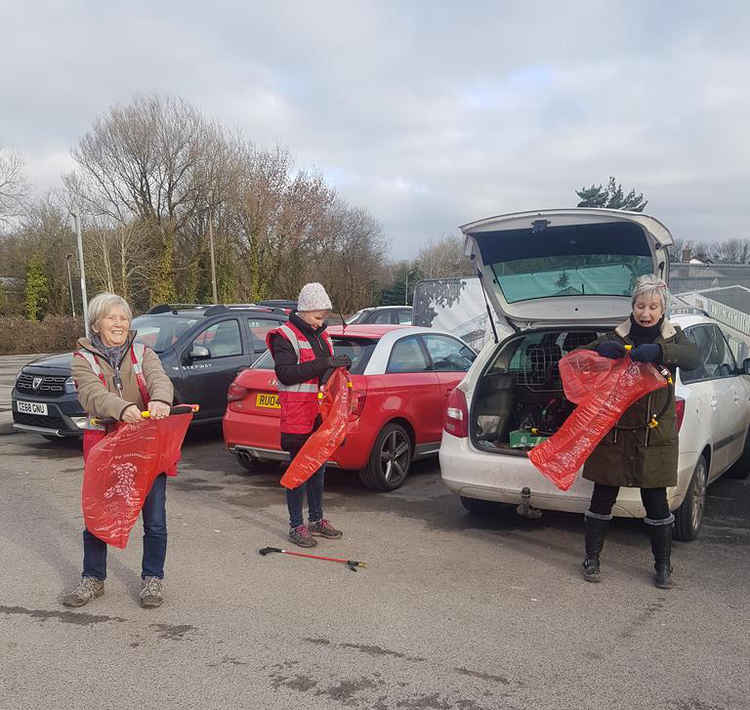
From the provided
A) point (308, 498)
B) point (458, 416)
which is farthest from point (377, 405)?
point (308, 498)

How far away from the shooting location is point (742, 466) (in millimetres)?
7145

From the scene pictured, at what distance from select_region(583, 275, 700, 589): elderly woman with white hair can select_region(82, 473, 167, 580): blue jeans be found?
2.62 meters

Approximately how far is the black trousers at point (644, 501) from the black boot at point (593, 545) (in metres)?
0.07

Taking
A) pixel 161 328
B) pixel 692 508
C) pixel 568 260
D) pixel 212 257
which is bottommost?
pixel 692 508

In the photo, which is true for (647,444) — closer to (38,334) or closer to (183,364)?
(183,364)

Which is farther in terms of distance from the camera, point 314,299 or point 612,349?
point 314,299

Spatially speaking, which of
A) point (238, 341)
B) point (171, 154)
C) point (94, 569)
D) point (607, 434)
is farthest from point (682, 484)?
point (171, 154)

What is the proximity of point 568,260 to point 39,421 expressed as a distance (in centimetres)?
632

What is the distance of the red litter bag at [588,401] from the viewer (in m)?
4.25

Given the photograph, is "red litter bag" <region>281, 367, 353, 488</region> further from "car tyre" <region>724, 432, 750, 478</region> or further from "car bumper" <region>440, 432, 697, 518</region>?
"car tyre" <region>724, 432, 750, 478</region>

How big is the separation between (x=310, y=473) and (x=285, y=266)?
124ft

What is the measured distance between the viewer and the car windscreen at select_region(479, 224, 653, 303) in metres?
4.85

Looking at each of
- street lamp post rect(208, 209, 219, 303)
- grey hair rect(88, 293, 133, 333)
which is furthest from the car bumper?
street lamp post rect(208, 209, 219, 303)

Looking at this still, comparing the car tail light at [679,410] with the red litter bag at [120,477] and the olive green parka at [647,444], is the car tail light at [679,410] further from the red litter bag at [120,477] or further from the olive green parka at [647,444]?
the red litter bag at [120,477]
